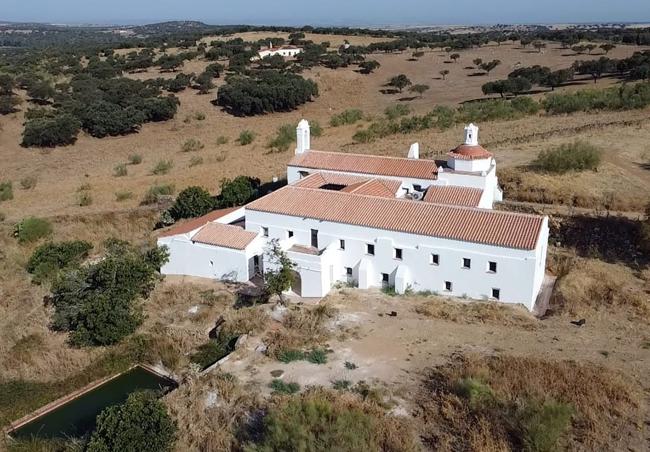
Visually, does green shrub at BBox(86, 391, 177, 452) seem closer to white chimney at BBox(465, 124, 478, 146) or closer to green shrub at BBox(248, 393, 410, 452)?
green shrub at BBox(248, 393, 410, 452)

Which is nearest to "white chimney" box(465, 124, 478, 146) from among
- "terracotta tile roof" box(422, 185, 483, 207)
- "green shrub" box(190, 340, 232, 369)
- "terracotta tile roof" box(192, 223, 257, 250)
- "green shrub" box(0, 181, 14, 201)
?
"terracotta tile roof" box(422, 185, 483, 207)

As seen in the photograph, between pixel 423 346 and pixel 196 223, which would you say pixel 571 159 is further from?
pixel 196 223

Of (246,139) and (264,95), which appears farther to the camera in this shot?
(264,95)

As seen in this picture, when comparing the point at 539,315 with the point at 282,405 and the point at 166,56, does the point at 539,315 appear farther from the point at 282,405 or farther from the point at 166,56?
the point at 166,56

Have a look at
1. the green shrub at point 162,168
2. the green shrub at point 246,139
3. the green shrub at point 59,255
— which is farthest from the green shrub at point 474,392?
the green shrub at point 246,139

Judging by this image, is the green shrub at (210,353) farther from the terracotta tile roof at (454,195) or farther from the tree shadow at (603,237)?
the tree shadow at (603,237)

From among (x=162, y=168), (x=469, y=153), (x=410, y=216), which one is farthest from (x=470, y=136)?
(x=162, y=168)
